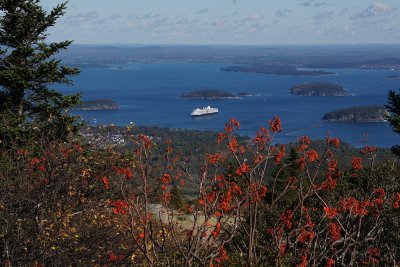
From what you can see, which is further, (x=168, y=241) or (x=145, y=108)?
(x=145, y=108)

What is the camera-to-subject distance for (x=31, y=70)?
63.8 feet

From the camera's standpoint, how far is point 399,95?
26391 millimetres

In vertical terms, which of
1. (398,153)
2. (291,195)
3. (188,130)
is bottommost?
(188,130)

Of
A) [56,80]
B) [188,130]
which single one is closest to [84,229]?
[56,80]

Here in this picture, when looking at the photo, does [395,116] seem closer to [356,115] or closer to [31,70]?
[31,70]

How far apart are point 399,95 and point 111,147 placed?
55.0 feet

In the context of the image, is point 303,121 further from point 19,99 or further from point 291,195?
point 19,99

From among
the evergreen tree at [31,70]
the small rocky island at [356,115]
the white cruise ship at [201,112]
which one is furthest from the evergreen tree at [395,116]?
the white cruise ship at [201,112]

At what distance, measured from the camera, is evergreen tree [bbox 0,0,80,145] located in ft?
63.6

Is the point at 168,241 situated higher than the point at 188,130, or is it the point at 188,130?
the point at 168,241

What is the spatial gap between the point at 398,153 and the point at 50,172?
2030 centimetres

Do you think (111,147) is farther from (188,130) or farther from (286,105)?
(286,105)

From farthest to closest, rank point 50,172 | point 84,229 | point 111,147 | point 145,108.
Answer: point 145,108 < point 111,147 < point 84,229 < point 50,172

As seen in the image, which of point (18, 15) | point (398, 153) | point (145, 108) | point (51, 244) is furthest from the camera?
point (145, 108)
